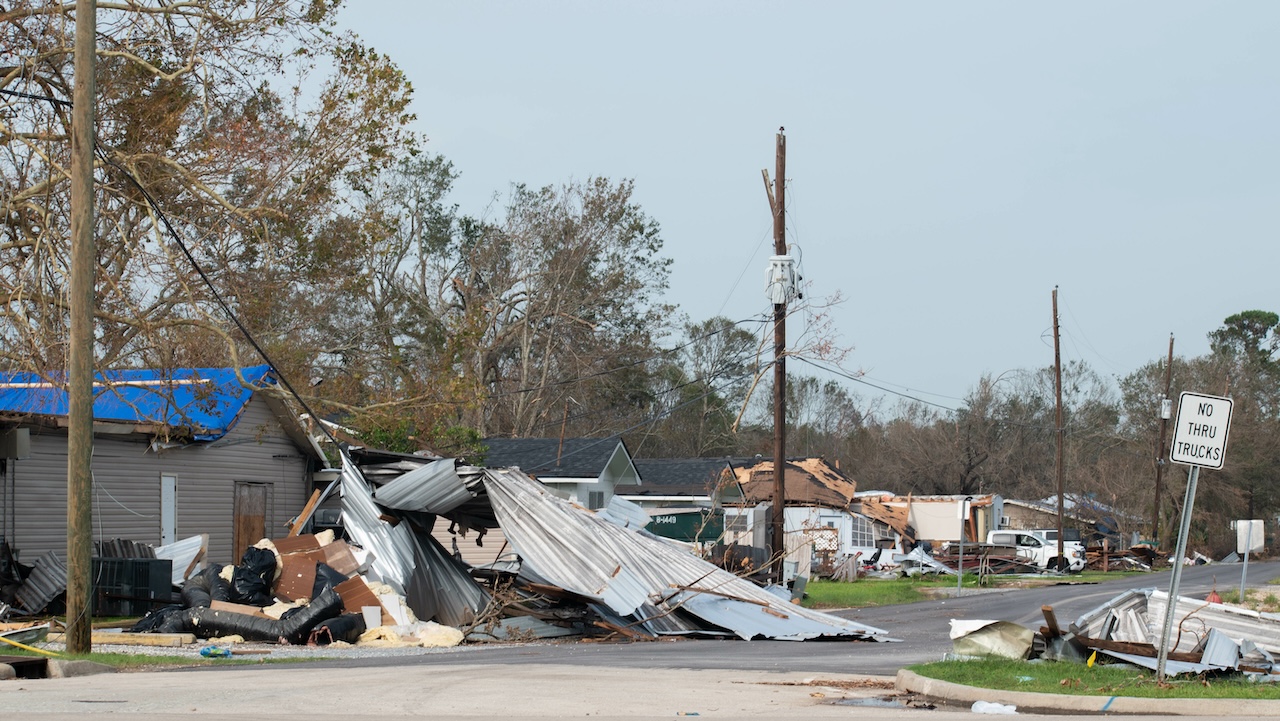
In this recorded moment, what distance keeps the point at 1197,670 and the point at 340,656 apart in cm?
1006

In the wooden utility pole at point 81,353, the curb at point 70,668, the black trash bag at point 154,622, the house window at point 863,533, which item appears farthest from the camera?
the house window at point 863,533

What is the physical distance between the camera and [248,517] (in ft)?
97.4

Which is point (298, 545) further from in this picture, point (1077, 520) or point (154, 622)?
point (1077, 520)

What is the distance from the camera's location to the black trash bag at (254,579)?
20.0 meters

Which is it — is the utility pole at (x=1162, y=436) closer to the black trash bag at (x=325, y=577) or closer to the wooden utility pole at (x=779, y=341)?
the wooden utility pole at (x=779, y=341)

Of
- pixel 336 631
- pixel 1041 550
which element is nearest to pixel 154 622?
pixel 336 631

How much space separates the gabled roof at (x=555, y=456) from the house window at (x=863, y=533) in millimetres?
14338

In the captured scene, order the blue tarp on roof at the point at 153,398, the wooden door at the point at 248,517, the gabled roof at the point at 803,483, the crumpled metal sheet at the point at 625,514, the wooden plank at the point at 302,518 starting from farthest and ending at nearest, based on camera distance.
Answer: the gabled roof at the point at 803,483
the wooden door at the point at 248,517
the blue tarp on roof at the point at 153,398
the crumpled metal sheet at the point at 625,514
the wooden plank at the point at 302,518

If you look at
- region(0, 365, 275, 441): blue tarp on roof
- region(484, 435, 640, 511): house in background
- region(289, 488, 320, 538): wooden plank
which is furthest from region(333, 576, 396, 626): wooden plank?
region(484, 435, 640, 511): house in background

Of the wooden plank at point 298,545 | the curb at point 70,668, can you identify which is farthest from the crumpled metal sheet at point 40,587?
the curb at point 70,668

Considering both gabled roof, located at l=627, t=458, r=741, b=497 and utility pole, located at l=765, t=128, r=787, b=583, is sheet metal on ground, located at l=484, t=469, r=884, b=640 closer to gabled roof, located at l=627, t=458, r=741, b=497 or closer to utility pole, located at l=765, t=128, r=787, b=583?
utility pole, located at l=765, t=128, r=787, b=583

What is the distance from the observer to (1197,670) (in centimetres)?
1160

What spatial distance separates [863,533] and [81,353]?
4228 cm

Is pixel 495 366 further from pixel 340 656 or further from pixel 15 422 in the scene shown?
pixel 340 656
